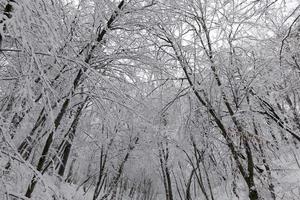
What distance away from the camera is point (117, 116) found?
3.05 meters

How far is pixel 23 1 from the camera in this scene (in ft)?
4.50

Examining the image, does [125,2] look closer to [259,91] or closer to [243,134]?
[243,134]

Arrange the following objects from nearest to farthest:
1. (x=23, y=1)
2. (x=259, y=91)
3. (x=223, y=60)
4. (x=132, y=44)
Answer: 1. (x=23, y=1)
2. (x=132, y=44)
3. (x=223, y=60)
4. (x=259, y=91)

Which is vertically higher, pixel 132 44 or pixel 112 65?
pixel 132 44

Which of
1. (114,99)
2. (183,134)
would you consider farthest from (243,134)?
(114,99)

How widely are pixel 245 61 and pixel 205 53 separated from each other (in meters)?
1.33

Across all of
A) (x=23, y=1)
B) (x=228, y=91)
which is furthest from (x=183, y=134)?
(x=23, y=1)

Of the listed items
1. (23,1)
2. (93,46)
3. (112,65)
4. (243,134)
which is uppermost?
(93,46)

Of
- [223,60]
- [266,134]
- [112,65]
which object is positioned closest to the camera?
[112,65]

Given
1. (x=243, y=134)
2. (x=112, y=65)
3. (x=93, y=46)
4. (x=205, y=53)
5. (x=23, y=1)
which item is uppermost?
(x=205, y=53)

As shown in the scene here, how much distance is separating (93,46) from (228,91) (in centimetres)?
264

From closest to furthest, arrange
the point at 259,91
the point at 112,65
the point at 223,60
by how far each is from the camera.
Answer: the point at 112,65 < the point at 223,60 < the point at 259,91

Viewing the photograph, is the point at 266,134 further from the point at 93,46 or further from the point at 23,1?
the point at 23,1

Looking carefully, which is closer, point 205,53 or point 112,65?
point 112,65
